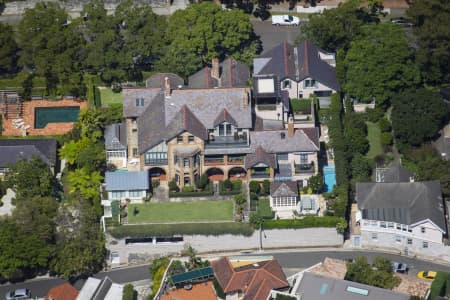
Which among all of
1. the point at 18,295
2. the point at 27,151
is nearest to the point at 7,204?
the point at 27,151

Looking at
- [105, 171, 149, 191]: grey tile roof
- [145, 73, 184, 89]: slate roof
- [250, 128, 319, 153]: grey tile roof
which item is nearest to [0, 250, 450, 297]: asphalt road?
[105, 171, 149, 191]: grey tile roof

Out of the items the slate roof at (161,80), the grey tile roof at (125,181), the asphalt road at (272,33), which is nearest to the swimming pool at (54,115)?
the slate roof at (161,80)

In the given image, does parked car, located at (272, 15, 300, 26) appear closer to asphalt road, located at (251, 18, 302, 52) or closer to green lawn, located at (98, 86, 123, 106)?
asphalt road, located at (251, 18, 302, 52)

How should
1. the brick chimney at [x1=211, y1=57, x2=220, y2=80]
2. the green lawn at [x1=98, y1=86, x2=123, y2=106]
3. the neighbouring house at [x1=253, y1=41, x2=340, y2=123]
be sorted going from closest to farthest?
the neighbouring house at [x1=253, y1=41, x2=340, y2=123]
the brick chimney at [x1=211, y1=57, x2=220, y2=80]
the green lawn at [x1=98, y1=86, x2=123, y2=106]

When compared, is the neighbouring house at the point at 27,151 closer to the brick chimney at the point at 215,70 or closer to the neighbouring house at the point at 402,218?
the brick chimney at the point at 215,70

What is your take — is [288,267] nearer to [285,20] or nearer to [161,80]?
[161,80]

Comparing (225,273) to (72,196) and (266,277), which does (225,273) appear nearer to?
(266,277)

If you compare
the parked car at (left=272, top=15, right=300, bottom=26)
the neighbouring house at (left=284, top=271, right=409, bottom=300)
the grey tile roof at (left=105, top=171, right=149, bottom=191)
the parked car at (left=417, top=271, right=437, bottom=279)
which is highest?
the parked car at (left=272, top=15, right=300, bottom=26)
